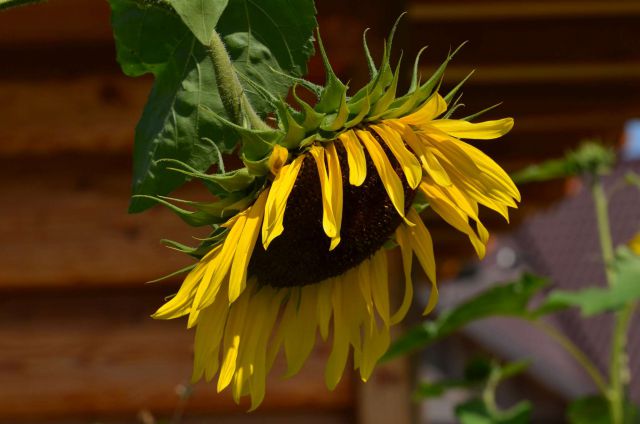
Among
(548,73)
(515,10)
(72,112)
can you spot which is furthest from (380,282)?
(548,73)

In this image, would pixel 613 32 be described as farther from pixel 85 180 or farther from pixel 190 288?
pixel 190 288

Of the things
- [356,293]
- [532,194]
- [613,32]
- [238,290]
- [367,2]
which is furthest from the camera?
[532,194]

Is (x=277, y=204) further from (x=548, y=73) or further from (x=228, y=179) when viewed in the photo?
(x=548, y=73)

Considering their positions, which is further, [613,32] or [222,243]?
[613,32]

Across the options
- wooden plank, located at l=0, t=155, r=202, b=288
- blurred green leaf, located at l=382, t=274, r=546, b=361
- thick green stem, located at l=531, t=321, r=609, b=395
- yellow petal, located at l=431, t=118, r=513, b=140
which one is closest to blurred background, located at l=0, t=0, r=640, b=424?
wooden plank, located at l=0, t=155, r=202, b=288

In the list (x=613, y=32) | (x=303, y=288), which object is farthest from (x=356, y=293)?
(x=613, y=32)

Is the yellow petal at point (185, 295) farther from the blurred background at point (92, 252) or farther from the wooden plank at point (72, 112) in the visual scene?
the wooden plank at point (72, 112)

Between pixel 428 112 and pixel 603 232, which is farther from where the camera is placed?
pixel 603 232
